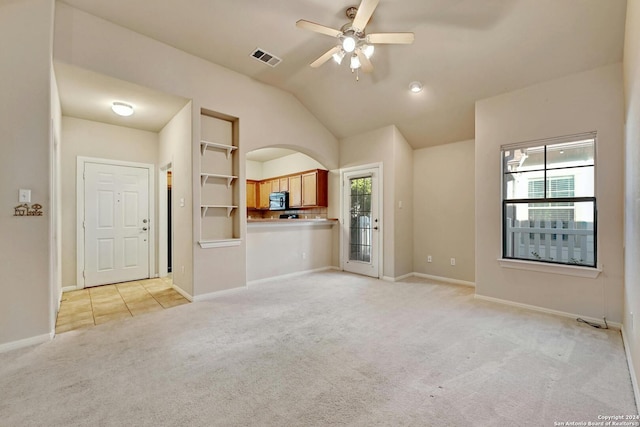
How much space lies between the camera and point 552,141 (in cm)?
340

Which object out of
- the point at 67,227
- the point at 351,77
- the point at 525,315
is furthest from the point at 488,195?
the point at 67,227

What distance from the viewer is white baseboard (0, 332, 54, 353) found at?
8.13ft

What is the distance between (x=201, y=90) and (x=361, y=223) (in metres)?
3.53

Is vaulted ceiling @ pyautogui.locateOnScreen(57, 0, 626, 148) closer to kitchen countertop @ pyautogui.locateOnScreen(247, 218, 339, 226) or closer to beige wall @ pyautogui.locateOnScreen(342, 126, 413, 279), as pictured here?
beige wall @ pyautogui.locateOnScreen(342, 126, 413, 279)

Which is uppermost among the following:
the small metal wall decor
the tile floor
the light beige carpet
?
the small metal wall decor

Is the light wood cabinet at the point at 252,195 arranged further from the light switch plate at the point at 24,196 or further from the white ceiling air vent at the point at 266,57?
the light switch plate at the point at 24,196

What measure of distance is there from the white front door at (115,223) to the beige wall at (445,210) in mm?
5081

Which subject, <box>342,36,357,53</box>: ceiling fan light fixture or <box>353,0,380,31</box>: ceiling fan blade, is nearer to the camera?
<box>353,0,380,31</box>: ceiling fan blade

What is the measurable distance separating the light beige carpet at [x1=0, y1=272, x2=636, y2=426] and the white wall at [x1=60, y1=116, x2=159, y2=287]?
2.22 metres

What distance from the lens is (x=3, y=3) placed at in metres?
2.49

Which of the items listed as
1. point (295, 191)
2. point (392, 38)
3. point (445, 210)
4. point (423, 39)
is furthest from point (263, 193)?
point (392, 38)

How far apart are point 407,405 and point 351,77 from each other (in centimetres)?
414

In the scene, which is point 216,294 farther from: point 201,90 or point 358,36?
point 358,36
